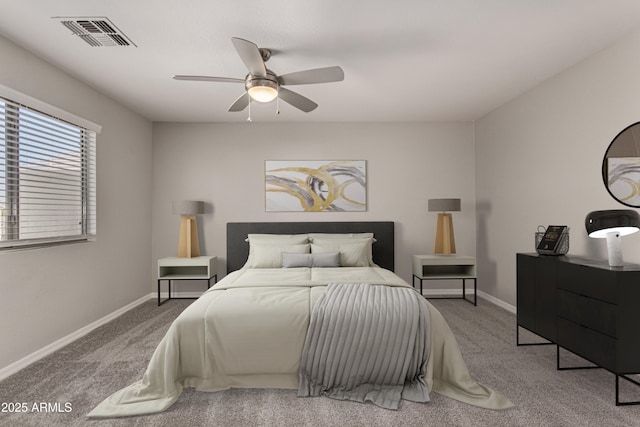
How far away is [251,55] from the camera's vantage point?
7.84 feet

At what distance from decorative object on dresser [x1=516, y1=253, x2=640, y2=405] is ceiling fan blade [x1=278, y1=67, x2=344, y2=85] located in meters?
2.15

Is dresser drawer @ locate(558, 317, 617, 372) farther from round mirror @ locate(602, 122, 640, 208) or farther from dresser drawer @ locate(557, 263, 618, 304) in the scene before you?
round mirror @ locate(602, 122, 640, 208)

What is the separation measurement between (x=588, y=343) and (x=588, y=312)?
0.20m

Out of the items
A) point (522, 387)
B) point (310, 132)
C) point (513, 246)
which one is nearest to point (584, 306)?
point (522, 387)

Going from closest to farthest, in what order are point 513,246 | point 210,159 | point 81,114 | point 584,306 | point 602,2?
point 602,2 < point 584,306 < point 81,114 < point 513,246 < point 210,159

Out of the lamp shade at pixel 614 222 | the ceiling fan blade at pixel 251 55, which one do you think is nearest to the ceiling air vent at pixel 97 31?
the ceiling fan blade at pixel 251 55

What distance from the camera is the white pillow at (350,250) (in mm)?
4176

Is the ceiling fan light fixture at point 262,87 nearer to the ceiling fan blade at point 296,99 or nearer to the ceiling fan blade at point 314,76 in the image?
the ceiling fan blade at point 314,76

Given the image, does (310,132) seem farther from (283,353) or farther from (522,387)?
(522,387)

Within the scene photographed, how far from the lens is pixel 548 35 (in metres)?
2.69

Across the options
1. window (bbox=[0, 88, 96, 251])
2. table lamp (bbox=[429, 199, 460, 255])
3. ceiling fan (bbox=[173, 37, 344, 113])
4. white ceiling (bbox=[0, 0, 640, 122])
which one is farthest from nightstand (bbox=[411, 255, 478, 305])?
window (bbox=[0, 88, 96, 251])

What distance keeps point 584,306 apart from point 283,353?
2025 millimetres

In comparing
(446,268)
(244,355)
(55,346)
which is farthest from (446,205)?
(55,346)

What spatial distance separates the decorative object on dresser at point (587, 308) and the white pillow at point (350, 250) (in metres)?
1.65
